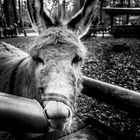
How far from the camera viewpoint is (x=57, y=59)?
181 cm

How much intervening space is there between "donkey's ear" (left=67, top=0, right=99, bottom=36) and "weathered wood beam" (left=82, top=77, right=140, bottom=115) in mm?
837

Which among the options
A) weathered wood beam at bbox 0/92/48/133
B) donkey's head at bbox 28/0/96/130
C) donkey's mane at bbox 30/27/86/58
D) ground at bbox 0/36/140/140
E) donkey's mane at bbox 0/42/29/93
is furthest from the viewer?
ground at bbox 0/36/140/140

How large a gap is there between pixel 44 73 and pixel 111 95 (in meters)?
1.04

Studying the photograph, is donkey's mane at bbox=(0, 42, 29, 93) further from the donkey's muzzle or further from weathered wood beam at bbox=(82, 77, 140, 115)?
the donkey's muzzle

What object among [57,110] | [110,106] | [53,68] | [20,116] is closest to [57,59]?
[53,68]

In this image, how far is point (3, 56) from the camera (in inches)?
138

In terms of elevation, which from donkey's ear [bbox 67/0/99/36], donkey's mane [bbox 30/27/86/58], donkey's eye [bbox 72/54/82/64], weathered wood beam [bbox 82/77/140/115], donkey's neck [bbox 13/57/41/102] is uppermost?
donkey's ear [bbox 67/0/99/36]

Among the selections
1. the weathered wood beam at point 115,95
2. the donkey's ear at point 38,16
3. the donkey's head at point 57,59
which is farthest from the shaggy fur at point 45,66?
the weathered wood beam at point 115,95

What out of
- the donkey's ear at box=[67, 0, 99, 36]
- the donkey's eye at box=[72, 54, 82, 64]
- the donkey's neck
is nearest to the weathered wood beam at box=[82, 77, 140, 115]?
the donkey's eye at box=[72, 54, 82, 64]

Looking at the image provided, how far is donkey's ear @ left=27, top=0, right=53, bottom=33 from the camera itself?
204cm

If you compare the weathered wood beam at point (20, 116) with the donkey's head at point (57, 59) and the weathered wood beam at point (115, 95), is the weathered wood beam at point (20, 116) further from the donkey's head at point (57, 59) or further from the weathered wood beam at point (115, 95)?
the weathered wood beam at point (115, 95)

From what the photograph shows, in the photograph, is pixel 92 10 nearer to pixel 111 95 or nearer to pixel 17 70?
pixel 111 95

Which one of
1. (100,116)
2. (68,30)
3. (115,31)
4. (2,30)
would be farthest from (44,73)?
(2,30)

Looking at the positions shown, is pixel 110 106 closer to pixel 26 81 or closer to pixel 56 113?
pixel 26 81
